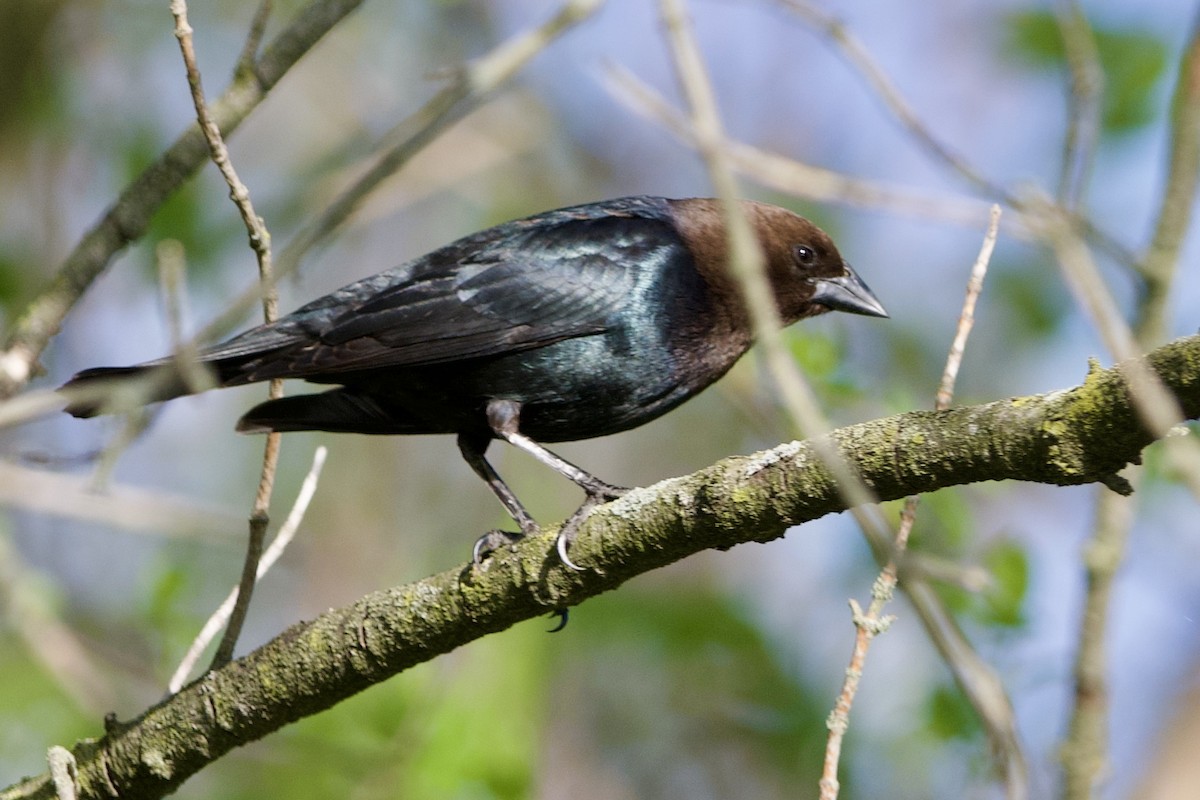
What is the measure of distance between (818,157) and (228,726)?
7174 mm

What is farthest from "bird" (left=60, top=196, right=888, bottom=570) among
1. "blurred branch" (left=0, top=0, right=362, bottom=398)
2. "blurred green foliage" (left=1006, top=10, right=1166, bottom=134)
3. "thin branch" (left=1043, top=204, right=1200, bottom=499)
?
"blurred green foliage" (left=1006, top=10, right=1166, bottom=134)

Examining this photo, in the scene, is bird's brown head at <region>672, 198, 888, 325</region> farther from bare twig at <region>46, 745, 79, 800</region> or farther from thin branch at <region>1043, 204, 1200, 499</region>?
bare twig at <region>46, 745, 79, 800</region>

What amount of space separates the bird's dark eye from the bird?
362 millimetres

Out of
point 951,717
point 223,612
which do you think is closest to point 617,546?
point 223,612

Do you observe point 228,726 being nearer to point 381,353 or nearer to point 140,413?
point 140,413

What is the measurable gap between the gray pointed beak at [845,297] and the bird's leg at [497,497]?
1.30m

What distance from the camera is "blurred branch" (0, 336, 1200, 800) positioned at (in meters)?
2.20

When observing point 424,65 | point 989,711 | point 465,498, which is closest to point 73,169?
point 424,65

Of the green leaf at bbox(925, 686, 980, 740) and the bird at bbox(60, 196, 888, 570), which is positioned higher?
the bird at bbox(60, 196, 888, 570)

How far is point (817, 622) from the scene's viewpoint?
23.6 ft

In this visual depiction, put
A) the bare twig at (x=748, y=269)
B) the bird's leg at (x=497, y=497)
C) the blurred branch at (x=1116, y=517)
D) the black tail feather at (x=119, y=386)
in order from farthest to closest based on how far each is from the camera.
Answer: the blurred branch at (x=1116, y=517) < the bird's leg at (x=497, y=497) < the black tail feather at (x=119, y=386) < the bare twig at (x=748, y=269)

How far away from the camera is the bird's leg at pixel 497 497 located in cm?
363

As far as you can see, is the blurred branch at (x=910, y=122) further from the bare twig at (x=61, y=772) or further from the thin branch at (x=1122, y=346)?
the bare twig at (x=61, y=772)

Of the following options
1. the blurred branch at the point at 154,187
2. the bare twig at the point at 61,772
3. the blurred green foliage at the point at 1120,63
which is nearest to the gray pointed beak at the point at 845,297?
the blurred green foliage at the point at 1120,63
